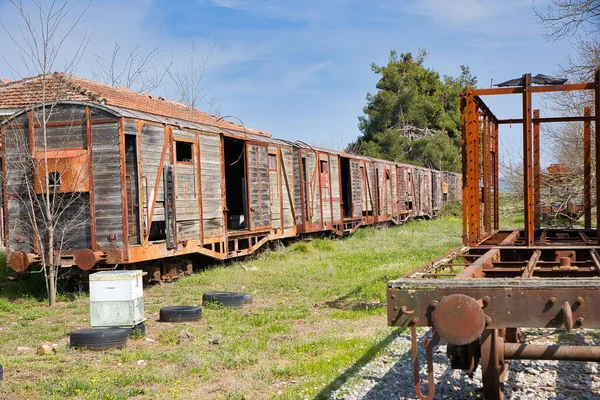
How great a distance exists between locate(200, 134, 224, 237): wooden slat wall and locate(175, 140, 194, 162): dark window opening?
278mm

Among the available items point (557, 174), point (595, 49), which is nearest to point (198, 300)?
point (557, 174)

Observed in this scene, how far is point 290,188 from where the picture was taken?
1800 centimetres

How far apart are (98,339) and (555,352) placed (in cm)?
533

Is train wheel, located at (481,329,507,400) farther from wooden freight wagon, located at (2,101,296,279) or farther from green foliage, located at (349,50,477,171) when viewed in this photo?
green foliage, located at (349,50,477,171)

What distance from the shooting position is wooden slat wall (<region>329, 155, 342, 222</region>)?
21.4 m

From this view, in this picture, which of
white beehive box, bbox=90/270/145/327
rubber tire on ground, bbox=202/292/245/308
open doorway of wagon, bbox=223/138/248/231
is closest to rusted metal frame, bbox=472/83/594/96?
white beehive box, bbox=90/270/145/327

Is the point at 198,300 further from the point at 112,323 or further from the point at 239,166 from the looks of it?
the point at 239,166

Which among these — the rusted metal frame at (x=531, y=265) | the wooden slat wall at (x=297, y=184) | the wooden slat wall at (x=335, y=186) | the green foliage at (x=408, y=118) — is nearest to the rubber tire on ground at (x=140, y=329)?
the rusted metal frame at (x=531, y=265)

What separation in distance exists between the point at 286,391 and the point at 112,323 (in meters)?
3.51

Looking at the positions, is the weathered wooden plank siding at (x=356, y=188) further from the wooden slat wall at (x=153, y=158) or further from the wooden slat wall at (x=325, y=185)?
the wooden slat wall at (x=153, y=158)

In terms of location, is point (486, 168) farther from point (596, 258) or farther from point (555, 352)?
point (555, 352)

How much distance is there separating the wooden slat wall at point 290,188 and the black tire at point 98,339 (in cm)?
1028


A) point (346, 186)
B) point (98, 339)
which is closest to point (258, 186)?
point (98, 339)

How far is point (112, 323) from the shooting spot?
819 centimetres
